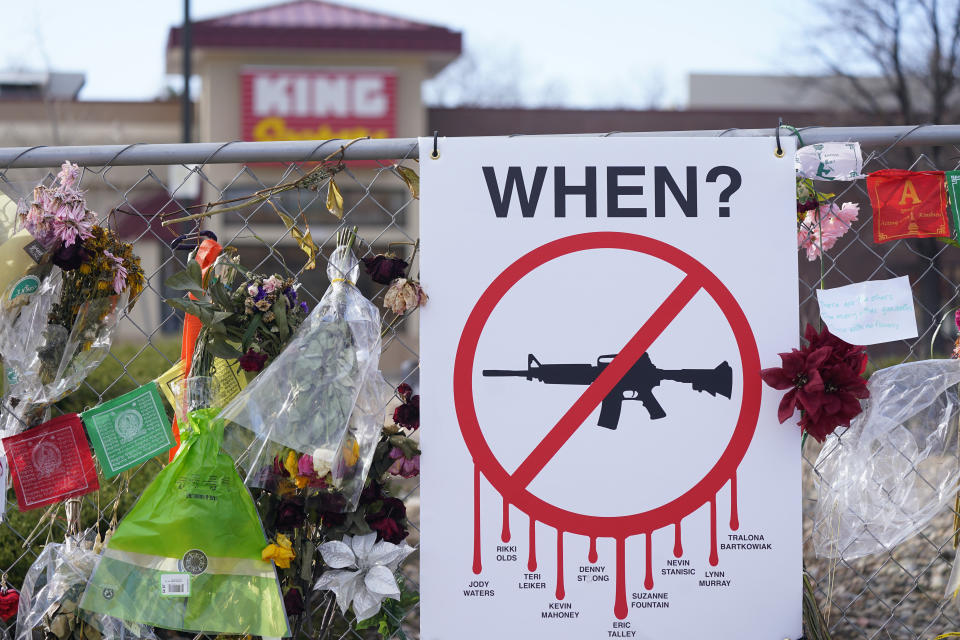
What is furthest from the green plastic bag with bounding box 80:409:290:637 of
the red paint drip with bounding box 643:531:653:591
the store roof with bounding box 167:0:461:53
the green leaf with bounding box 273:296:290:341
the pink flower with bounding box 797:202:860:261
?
the store roof with bounding box 167:0:461:53

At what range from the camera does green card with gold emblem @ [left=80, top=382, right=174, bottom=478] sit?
213 cm

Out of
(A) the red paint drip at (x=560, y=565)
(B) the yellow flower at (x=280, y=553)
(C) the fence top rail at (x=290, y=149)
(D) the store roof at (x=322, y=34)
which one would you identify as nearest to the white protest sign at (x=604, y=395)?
(A) the red paint drip at (x=560, y=565)

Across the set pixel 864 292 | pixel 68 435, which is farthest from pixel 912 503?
pixel 68 435

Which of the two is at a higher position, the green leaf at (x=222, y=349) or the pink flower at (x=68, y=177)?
the pink flower at (x=68, y=177)

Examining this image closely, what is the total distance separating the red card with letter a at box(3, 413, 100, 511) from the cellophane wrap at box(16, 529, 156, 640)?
133 millimetres

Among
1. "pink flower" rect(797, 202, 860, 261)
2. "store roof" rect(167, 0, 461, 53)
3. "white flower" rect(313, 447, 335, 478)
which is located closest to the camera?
"white flower" rect(313, 447, 335, 478)

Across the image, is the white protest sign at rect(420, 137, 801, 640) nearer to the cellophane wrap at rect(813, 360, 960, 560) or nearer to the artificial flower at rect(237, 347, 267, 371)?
the cellophane wrap at rect(813, 360, 960, 560)

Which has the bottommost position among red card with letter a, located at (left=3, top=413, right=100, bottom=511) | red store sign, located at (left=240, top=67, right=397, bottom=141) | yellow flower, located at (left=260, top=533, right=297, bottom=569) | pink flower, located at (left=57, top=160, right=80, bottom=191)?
yellow flower, located at (left=260, top=533, right=297, bottom=569)

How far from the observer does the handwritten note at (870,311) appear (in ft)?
6.84

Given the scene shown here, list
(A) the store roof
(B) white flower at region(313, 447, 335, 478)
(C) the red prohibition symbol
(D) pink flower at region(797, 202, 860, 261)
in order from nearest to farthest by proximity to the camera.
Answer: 1. (B) white flower at region(313, 447, 335, 478)
2. (C) the red prohibition symbol
3. (D) pink flower at region(797, 202, 860, 261)
4. (A) the store roof

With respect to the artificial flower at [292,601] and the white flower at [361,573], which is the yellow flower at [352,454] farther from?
the artificial flower at [292,601]

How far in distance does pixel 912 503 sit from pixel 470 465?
44.0 inches

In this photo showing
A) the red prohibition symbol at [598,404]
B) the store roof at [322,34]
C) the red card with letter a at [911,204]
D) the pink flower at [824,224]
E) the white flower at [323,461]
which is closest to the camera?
the white flower at [323,461]

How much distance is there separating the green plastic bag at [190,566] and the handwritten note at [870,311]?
4.84 ft
